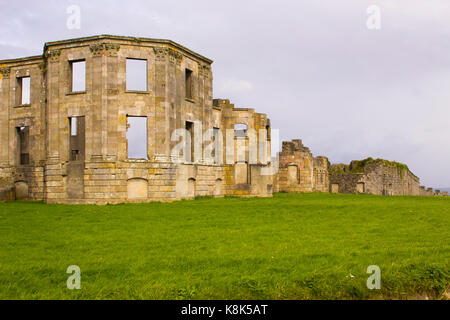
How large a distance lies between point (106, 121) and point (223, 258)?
17.3 metres

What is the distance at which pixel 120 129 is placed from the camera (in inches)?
952

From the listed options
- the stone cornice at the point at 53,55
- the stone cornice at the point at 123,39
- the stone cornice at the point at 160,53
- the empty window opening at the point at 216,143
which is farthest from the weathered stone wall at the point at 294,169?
the stone cornice at the point at 53,55

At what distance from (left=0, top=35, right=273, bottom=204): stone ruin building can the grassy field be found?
964 centimetres

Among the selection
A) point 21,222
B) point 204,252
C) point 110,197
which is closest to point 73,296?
point 204,252

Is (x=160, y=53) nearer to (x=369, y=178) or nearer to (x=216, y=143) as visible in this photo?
(x=216, y=143)

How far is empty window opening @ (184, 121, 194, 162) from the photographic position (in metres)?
27.2

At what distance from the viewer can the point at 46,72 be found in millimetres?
27000

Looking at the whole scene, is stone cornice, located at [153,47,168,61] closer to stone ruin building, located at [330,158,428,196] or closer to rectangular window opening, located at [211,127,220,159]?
rectangular window opening, located at [211,127,220,159]

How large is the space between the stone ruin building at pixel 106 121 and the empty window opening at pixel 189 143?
0.07 meters

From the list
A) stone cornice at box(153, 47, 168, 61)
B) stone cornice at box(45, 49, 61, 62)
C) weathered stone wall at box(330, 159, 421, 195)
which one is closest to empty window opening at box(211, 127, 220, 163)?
stone cornice at box(153, 47, 168, 61)

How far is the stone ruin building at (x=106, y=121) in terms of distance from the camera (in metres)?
24.0

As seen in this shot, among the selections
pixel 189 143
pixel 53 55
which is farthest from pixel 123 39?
pixel 189 143

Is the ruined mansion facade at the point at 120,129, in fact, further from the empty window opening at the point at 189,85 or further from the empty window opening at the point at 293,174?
the empty window opening at the point at 293,174
